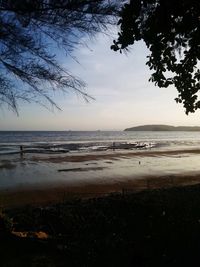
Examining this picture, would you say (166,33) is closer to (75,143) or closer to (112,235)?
(112,235)

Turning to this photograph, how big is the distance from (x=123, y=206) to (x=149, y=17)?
4.99 meters

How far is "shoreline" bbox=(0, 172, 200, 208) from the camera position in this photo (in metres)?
14.0

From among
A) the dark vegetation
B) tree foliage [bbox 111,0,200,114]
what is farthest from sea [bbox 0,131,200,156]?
tree foliage [bbox 111,0,200,114]

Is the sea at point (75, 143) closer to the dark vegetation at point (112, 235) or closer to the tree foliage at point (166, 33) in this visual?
the dark vegetation at point (112, 235)

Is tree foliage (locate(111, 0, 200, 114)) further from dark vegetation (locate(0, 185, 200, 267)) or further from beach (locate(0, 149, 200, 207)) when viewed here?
beach (locate(0, 149, 200, 207))

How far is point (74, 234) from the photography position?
6840 millimetres

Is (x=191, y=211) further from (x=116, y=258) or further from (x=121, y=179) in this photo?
(x=121, y=179)

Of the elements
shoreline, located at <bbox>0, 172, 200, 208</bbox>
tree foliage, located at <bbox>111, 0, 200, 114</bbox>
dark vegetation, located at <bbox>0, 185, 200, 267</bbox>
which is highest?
tree foliage, located at <bbox>111, 0, 200, 114</bbox>

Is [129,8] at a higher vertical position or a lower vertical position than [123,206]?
higher

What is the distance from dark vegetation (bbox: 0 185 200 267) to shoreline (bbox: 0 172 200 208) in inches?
179

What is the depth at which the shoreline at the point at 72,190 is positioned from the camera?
13984mm

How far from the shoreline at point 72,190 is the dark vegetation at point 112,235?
4552mm

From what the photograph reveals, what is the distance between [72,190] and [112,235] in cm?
979

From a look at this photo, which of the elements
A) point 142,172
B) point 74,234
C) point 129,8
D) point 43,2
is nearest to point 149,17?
point 129,8
